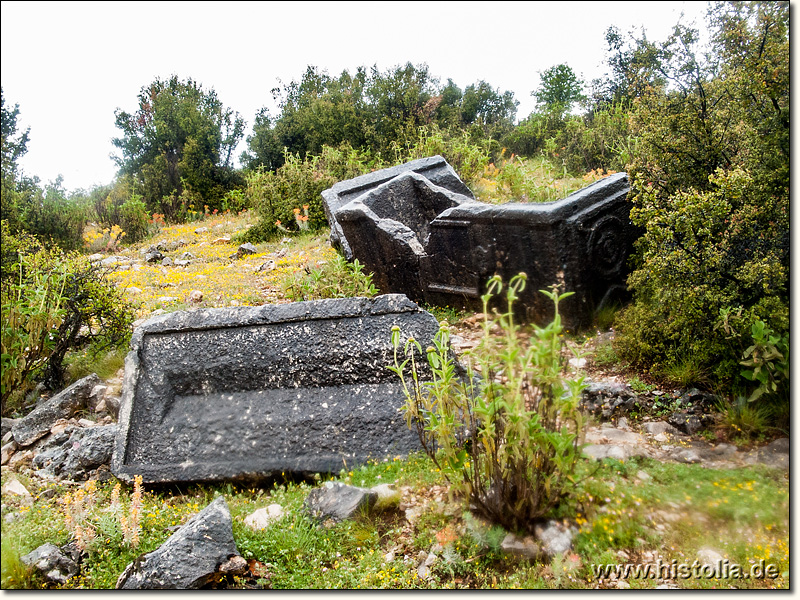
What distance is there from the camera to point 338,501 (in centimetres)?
237

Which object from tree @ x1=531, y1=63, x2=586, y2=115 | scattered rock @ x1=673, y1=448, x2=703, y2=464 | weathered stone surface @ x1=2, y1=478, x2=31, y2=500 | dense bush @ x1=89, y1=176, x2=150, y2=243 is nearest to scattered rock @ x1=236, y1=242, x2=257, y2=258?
dense bush @ x1=89, y1=176, x2=150, y2=243

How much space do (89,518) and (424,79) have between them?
2.33 m

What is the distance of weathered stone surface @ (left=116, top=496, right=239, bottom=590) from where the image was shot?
199cm

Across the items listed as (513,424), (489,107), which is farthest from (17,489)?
(489,107)

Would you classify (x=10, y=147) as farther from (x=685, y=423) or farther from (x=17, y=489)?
(x=685, y=423)

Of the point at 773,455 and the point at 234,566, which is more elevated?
the point at 773,455

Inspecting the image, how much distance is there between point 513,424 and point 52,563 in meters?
1.68

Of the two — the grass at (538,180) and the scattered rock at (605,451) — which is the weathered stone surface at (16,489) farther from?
the grass at (538,180)

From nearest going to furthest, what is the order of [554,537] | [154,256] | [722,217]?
[554,537], [722,217], [154,256]

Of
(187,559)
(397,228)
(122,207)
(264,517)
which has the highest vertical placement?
(122,207)

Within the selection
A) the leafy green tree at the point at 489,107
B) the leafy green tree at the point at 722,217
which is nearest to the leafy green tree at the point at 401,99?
the leafy green tree at the point at 489,107

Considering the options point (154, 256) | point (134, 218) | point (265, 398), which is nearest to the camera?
point (265, 398)

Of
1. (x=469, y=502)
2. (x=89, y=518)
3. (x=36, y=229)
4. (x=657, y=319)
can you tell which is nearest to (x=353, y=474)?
(x=469, y=502)

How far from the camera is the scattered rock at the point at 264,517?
2.42 metres
